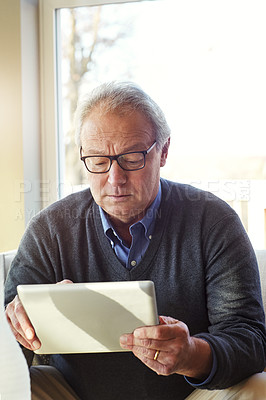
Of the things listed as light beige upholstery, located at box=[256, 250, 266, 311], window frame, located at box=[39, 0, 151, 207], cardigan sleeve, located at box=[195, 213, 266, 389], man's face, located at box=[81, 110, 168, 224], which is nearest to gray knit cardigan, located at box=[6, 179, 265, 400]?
cardigan sleeve, located at box=[195, 213, 266, 389]

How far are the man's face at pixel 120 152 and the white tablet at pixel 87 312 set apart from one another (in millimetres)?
459

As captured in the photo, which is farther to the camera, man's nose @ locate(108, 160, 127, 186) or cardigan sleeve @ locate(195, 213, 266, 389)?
man's nose @ locate(108, 160, 127, 186)

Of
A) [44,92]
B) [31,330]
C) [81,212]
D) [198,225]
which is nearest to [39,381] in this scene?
[31,330]

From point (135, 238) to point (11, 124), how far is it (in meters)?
1.40

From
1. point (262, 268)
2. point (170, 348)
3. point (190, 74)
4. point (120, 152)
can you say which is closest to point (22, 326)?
point (170, 348)

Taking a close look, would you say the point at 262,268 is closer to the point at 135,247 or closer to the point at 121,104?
the point at 135,247

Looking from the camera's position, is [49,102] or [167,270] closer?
[167,270]

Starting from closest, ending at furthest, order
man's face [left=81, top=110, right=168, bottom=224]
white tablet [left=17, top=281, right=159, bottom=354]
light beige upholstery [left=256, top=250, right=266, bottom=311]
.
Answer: white tablet [left=17, top=281, right=159, bottom=354] → man's face [left=81, top=110, right=168, bottom=224] → light beige upholstery [left=256, top=250, right=266, bottom=311]

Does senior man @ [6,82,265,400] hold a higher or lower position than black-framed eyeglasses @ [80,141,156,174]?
lower

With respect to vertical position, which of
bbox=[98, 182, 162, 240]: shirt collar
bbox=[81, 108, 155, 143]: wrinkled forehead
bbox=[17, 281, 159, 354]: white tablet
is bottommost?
bbox=[17, 281, 159, 354]: white tablet

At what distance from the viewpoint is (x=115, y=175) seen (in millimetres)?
1521

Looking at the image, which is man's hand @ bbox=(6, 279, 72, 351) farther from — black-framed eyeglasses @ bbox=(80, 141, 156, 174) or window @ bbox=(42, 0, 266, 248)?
window @ bbox=(42, 0, 266, 248)

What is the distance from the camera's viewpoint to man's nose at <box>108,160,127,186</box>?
1.52 m

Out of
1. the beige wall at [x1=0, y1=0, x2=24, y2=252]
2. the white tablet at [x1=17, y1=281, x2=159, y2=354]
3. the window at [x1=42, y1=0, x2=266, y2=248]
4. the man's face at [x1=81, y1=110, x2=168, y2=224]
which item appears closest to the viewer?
the white tablet at [x1=17, y1=281, x2=159, y2=354]
